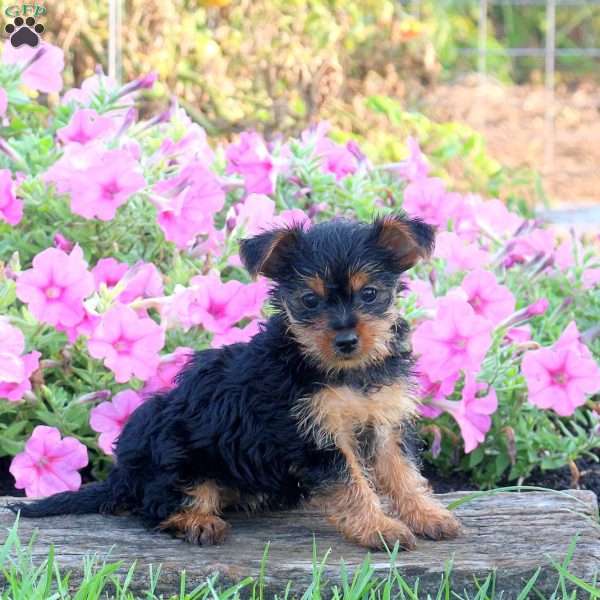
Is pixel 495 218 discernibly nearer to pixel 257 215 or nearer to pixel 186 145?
pixel 257 215

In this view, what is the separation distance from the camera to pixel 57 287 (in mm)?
4168

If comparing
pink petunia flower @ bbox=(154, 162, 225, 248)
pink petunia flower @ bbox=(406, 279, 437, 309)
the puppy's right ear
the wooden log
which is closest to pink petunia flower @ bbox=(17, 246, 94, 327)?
pink petunia flower @ bbox=(154, 162, 225, 248)

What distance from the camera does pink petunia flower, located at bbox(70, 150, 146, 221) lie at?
444cm

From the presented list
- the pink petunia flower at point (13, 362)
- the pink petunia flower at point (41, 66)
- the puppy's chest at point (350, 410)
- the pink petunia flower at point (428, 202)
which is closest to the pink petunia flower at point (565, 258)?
the pink petunia flower at point (428, 202)

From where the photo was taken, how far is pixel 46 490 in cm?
Result: 419

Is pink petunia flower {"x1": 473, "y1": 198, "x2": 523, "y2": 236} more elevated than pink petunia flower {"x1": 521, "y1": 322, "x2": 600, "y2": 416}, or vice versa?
pink petunia flower {"x1": 473, "y1": 198, "x2": 523, "y2": 236}

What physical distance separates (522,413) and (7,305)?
1.98 metres

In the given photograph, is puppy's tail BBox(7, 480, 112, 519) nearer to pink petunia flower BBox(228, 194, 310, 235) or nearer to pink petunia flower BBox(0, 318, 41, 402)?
pink petunia flower BBox(0, 318, 41, 402)

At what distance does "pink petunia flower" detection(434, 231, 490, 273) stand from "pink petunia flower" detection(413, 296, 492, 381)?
0.66 metres

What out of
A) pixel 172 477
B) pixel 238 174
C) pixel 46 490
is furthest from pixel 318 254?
pixel 238 174

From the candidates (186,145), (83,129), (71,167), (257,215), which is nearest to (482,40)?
(186,145)

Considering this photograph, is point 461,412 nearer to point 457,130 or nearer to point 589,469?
point 589,469

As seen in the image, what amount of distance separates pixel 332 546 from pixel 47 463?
113 centimetres

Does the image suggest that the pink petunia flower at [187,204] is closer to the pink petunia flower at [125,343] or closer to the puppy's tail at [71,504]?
the pink petunia flower at [125,343]
